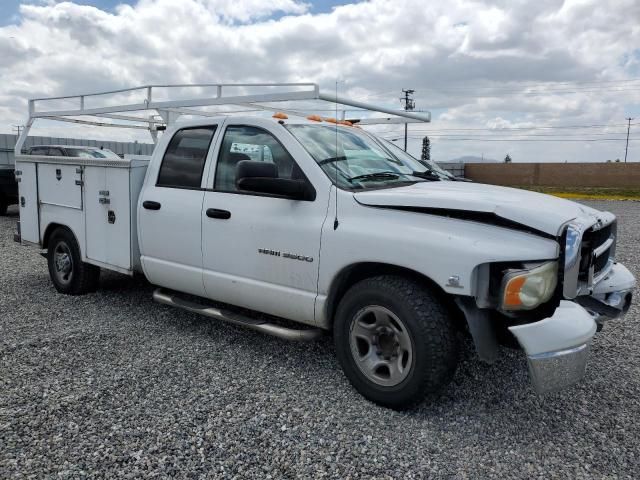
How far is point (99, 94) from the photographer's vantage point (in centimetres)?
667

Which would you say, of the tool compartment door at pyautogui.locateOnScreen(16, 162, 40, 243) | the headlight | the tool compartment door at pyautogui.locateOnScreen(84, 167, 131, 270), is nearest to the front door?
the tool compartment door at pyautogui.locateOnScreen(84, 167, 131, 270)

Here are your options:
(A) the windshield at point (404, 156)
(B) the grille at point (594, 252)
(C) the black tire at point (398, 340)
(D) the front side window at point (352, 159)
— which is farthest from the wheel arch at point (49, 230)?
(B) the grille at point (594, 252)

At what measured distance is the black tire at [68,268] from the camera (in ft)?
19.3

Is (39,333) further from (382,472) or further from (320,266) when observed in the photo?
(382,472)

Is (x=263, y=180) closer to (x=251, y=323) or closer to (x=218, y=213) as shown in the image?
(x=218, y=213)

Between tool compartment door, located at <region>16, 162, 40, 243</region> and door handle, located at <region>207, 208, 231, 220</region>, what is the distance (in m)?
3.03

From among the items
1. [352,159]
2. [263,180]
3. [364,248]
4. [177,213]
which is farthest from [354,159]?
[177,213]

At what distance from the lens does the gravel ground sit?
2883 millimetres

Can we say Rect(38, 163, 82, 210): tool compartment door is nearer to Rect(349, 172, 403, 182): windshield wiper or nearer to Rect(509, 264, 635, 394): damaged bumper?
Rect(349, 172, 403, 182): windshield wiper

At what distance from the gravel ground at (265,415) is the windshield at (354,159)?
144 centimetres

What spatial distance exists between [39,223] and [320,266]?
4.09 m

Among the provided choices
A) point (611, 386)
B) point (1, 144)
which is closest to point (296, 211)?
point (611, 386)

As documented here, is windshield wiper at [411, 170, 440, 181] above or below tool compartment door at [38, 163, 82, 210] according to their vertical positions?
above

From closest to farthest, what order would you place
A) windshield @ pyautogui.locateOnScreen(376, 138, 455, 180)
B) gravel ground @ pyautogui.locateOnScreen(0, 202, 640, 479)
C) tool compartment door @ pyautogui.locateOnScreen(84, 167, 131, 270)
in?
gravel ground @ pyautogui.locateOnScreen(0, 202, 640, 479) < windshield @ pyautogui.locateOnScreen(376, 138, 455, 180) < tool compartment door @ pyautogui.locateOnScreen(84, 167, 131, 270)
